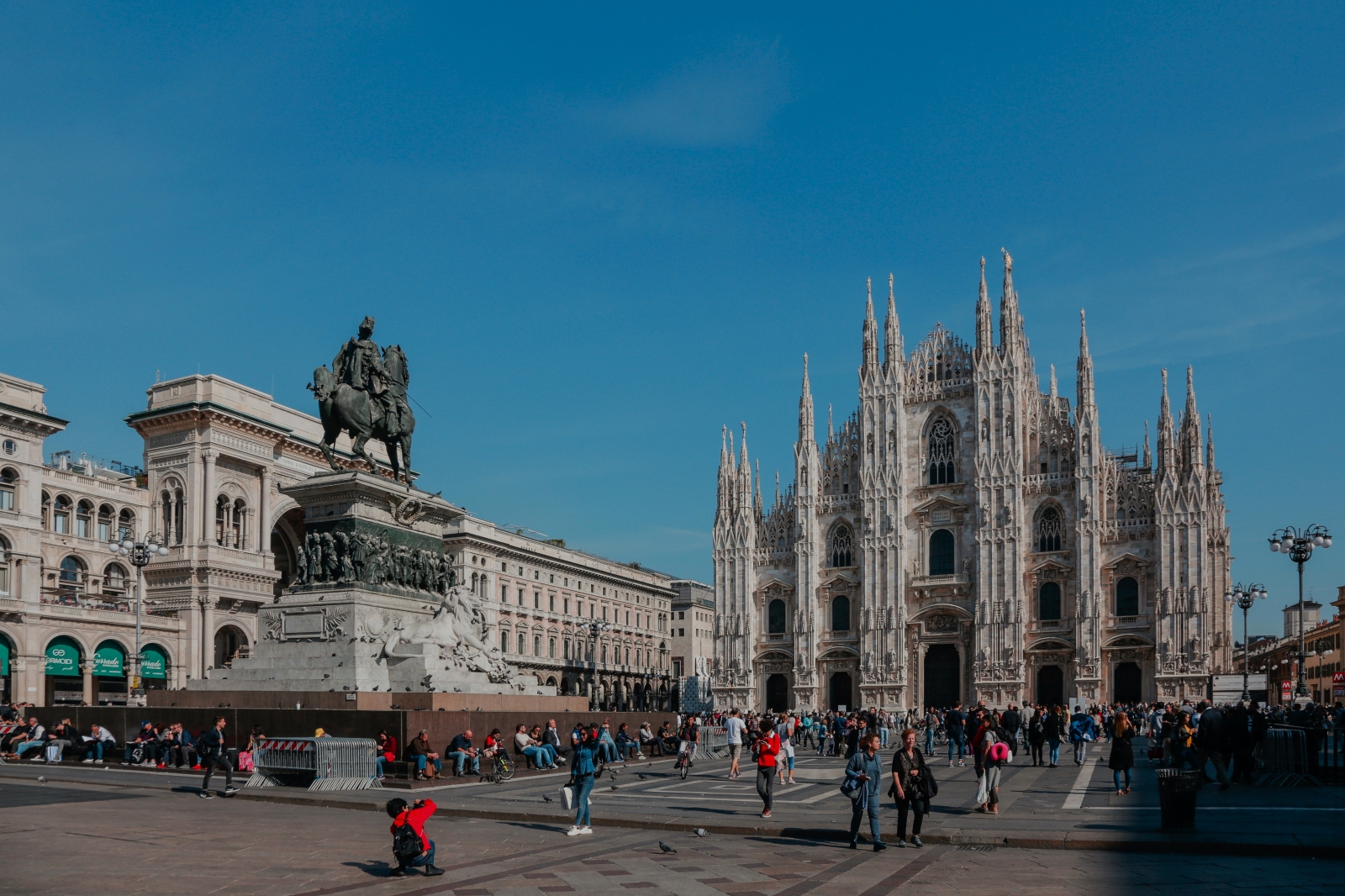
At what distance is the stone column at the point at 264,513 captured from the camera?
190 feet

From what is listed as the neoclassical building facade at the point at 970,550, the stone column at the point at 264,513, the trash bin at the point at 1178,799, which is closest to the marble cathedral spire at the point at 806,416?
the neoclassical building facade at the point at 970,550

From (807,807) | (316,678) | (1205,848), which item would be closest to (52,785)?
(316,678)

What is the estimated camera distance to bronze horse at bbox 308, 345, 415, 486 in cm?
2184

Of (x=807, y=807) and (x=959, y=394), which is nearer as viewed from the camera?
(x=807, y=807)

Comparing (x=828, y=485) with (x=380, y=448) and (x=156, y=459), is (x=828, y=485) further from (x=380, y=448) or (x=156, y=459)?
(x=156, y=459)

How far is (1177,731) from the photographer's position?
22.0 metres

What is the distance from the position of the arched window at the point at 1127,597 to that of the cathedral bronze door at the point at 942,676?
841 centimetres

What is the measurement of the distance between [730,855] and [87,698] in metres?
43.7

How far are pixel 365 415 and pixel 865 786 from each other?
12099 mm

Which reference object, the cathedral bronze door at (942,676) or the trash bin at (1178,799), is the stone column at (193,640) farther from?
the trash bin at (1178,799)

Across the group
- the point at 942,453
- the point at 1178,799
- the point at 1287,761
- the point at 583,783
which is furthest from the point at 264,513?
the point at 1178,799

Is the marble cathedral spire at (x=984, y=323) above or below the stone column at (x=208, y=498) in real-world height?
above

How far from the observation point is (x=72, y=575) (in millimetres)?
54469

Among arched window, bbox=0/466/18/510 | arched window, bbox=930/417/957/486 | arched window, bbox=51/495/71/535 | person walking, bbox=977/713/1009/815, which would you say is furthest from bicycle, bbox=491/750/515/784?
arched window, bbox=930/417/957/486
